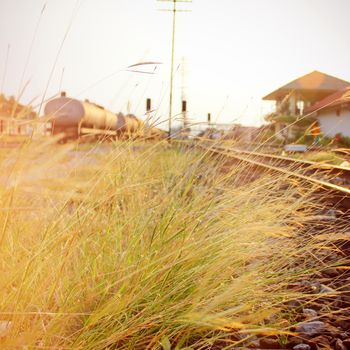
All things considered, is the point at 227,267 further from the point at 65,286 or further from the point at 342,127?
the point at 342,127

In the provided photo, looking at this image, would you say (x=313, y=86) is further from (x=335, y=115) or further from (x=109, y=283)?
(x=109, y=283)

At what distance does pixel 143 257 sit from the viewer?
1.79 m

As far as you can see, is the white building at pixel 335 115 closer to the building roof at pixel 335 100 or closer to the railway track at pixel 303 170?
the building roof at pixel 335 100

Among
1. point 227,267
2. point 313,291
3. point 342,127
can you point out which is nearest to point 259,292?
point 227,267

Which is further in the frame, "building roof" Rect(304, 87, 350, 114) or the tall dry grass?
"building roof" Rect(304, 87, 350, 114)

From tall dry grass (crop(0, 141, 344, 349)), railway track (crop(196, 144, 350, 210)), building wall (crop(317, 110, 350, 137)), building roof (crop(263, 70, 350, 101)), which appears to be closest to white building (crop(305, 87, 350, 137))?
building wall (crop(317, 110, 350, 137))

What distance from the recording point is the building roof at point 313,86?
41.1 meters

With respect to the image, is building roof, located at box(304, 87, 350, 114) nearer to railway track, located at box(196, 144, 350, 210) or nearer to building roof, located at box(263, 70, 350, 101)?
railway track, located at box(196, 144, 350, 210)

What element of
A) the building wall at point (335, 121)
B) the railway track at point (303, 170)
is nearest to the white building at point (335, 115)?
the building wall at point (335, 121)

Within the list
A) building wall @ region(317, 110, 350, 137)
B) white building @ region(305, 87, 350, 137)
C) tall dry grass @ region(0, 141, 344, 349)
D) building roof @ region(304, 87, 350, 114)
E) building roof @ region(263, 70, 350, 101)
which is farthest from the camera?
building roof @ region(263, 70, 350, 101)

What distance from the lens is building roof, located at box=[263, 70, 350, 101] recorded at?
41094mm

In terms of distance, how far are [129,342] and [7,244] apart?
2.45 ft

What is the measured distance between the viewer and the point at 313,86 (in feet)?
137

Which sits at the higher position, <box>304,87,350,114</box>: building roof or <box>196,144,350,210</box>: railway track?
<box>304,87,350,114</box>: building roof
